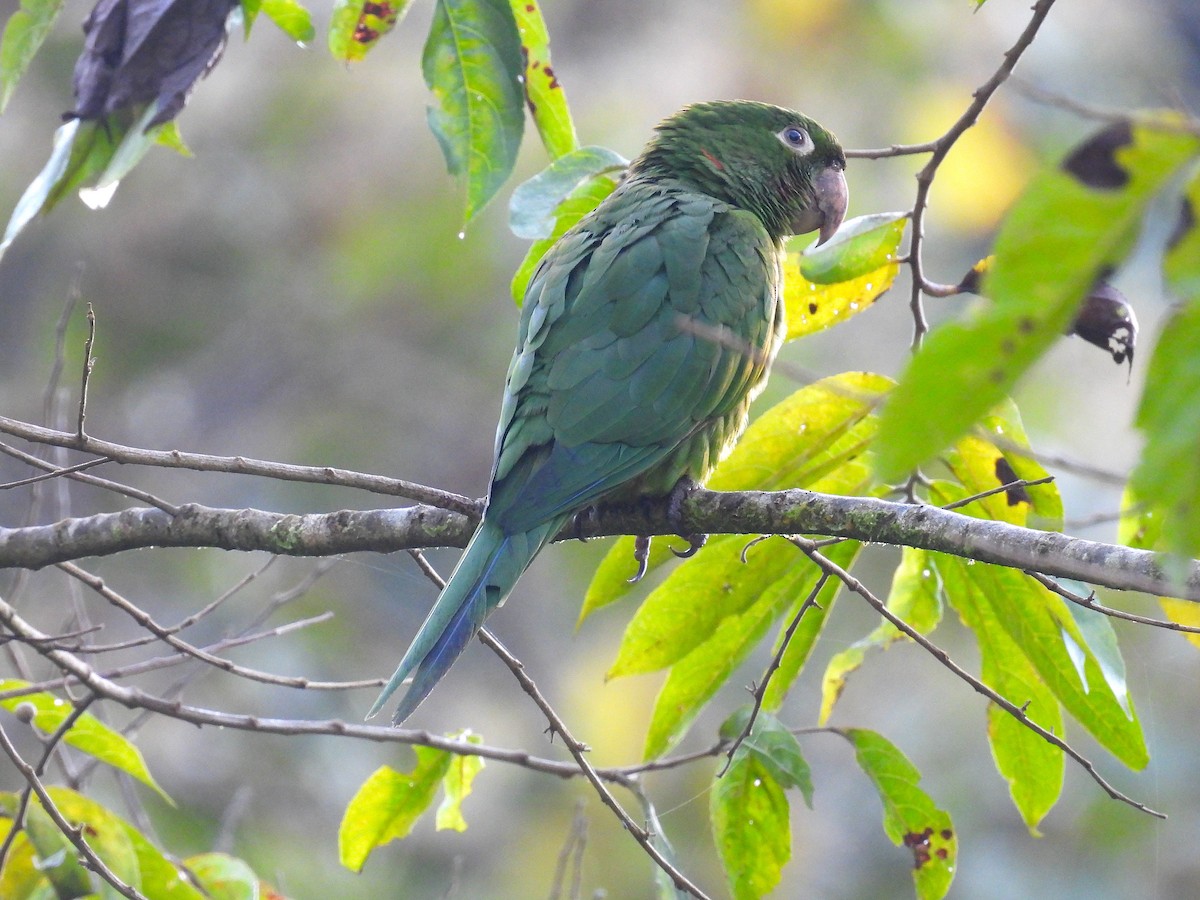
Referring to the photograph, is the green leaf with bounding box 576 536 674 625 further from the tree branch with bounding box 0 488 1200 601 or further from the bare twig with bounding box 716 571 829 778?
the bare twig with bounding box 716 571 829 778

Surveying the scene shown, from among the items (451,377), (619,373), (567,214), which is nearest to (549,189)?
(567,214)

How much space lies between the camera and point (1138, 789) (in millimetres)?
6938

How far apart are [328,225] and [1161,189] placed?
9566 mm

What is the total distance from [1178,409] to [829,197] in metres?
2.85

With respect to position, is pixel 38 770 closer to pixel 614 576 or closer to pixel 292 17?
pixel 614 576

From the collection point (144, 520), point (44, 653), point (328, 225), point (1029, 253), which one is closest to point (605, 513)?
point (144, 520)

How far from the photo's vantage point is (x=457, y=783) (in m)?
2.61

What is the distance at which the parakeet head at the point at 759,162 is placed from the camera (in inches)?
134

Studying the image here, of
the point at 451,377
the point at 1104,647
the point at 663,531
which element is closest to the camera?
the point at 1104,647

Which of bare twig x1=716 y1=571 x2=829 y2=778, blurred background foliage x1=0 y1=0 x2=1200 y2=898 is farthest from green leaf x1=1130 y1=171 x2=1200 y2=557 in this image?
blurred background foliage x1=0 y1=0 x2=1200 y2=898

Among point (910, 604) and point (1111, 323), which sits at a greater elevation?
point (1111, 323)

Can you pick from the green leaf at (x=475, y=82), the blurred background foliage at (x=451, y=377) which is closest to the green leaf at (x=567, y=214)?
the green leaf at (x=475, y=82)

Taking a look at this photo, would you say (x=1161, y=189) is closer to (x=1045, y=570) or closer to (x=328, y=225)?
(x=1045, y=570)

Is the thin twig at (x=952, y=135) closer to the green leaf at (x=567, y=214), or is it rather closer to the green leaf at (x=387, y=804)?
the green leaf at (x=567, y=214)
